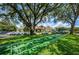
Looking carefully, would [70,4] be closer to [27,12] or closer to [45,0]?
[45,0]

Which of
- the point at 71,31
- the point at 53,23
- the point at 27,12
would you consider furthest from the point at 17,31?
the point at 71,31

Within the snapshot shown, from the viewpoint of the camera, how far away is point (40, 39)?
194 centimetres

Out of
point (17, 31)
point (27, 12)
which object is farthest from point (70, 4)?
point (17, 31)

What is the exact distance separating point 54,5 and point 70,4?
159mm

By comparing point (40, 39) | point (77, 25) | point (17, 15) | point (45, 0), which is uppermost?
point (45, 0)

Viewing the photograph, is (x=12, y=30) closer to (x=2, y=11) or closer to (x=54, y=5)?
(x=2, y=11)

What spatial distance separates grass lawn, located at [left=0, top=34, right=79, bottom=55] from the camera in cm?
191

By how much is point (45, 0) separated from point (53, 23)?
0.80 ft

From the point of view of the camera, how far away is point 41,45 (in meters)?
1.93

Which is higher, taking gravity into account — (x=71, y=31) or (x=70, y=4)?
(x=70, y=4)

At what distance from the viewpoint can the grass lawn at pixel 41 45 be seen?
191 cm

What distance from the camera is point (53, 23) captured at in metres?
1.95

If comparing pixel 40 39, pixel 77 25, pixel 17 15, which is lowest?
pixel 40 39

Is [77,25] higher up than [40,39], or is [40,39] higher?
[77,25]
